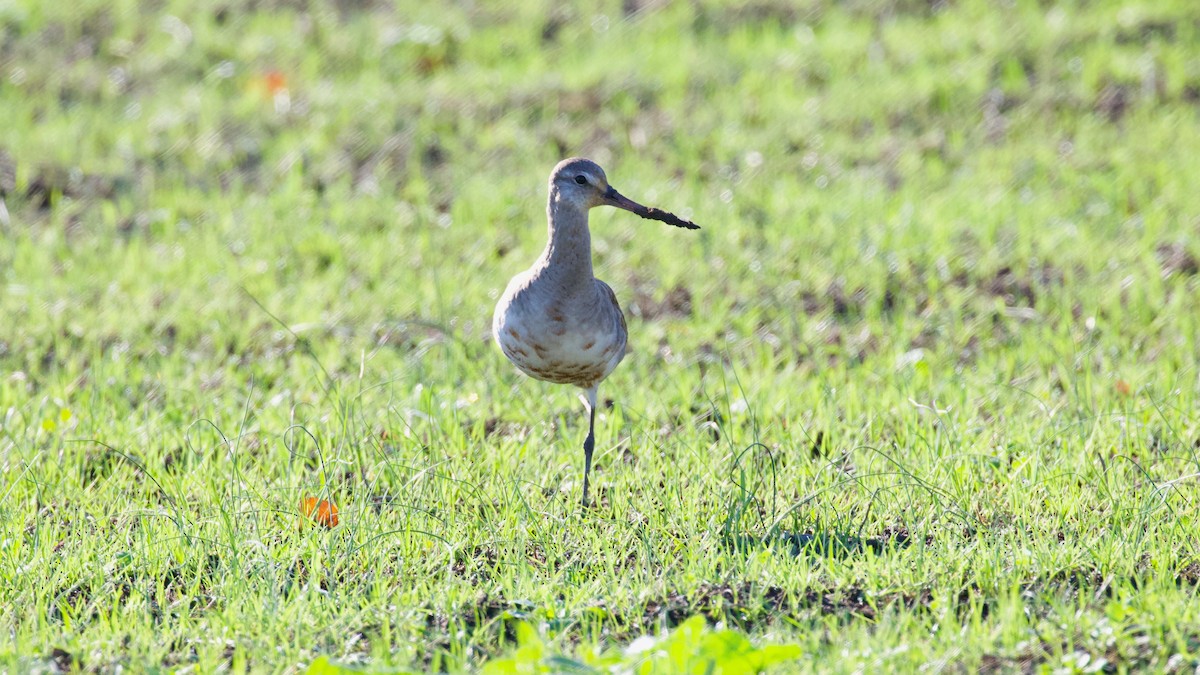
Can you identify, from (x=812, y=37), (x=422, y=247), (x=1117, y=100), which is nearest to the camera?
(x=422, y=247)

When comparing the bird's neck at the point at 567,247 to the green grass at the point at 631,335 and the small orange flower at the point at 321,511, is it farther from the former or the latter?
the small orange flower at the point at 321,511

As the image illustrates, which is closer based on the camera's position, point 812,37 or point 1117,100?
point 1117,100

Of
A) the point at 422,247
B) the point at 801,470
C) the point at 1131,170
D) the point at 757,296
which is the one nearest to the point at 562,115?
the point at 422,247

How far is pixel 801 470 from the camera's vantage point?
459 cm

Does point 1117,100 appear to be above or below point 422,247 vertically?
above

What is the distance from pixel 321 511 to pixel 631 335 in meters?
2.08

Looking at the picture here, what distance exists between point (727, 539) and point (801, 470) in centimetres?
58

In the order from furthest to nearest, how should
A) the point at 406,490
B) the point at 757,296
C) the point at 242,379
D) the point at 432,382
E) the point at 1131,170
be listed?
1. the point at 1131,170
2. the point at 757,296
3. the point at 242,379
4. the point at 432,382
5. the point at 406,490

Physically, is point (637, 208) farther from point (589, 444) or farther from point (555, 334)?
point (589, 444)

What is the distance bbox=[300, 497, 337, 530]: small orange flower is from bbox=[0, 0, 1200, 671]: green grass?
0.07 metres

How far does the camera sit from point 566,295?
4.38 m

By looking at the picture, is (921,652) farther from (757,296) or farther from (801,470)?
(757,296)

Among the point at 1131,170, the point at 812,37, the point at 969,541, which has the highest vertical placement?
the point at 812,37

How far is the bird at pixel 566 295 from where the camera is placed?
4375mm
